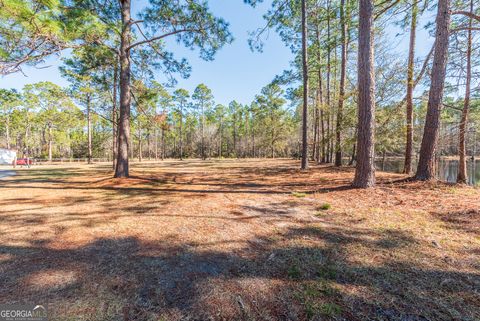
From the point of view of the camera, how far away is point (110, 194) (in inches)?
220

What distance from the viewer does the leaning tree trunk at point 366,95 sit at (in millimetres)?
5039

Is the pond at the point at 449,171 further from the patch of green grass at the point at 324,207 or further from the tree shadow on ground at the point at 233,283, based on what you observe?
the tree shadow on ground at the point at 233,283

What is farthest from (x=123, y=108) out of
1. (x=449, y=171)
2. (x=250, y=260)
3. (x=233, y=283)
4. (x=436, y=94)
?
(x=449, y=171)

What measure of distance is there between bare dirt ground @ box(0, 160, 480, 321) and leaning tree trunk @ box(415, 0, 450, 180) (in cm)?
143

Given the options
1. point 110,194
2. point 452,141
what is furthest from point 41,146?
point 452,141

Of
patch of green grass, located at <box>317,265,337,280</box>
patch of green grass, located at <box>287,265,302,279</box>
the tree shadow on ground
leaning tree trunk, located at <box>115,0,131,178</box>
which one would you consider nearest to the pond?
the tree shadow on ground

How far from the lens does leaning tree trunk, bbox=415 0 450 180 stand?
512 centimetres

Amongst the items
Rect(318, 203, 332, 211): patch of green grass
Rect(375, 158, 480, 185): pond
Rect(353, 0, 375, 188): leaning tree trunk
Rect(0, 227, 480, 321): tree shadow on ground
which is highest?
Rect(353, 0, 375, 188): leaning tree trunk

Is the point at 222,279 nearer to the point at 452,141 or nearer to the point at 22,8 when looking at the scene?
the point at 22,8

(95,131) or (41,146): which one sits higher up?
(95,131)

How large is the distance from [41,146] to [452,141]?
192ft

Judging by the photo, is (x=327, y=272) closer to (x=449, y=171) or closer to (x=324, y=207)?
(x=324, y=207)

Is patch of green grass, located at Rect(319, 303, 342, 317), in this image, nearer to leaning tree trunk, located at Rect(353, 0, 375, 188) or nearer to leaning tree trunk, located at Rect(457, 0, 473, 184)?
leaning tree trunk, located at Rect(353, 0, 375, 188)

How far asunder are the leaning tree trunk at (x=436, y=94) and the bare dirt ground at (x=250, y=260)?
1433mm
